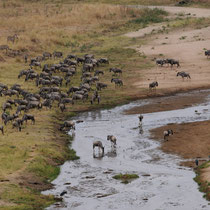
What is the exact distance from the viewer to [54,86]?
5338cm

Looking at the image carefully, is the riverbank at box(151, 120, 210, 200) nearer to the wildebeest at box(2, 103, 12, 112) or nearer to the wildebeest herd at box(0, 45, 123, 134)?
the wildebeest herd at box(0, 45, 123, 134)

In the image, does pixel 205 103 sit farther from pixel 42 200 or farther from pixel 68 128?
pixel 42 200

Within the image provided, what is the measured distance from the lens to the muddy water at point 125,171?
28.4 m

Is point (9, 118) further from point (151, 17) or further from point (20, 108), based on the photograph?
point (151, 17)

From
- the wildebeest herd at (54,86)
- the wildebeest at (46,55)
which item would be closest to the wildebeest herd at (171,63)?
the wildebeest herd at (54,86)

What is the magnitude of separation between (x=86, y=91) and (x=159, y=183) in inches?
801

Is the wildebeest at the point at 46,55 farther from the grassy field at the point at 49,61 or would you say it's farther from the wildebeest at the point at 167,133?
the wildebeest at the point at 167,133

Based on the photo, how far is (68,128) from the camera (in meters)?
42.2

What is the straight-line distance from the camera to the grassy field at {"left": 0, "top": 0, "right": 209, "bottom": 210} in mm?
31430

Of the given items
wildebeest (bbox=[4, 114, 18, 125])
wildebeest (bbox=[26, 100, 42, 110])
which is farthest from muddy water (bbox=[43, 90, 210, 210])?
wildebeest (bbox=[4, 114, 18, 125])

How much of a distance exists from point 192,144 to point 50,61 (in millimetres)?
29997

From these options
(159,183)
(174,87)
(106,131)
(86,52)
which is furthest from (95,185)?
(86,52)

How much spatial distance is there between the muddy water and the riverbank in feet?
1.64

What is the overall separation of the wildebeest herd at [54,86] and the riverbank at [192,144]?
22.1ft
